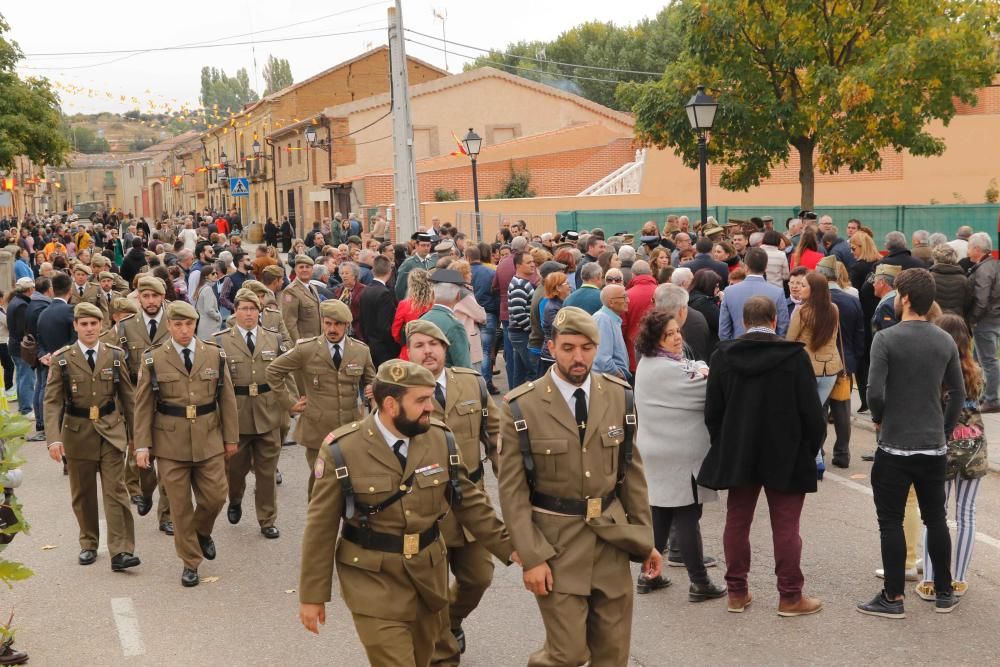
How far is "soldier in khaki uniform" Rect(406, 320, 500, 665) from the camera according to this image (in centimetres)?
590

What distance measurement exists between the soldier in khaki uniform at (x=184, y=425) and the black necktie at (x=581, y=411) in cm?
366

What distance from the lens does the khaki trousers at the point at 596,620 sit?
5.00 m

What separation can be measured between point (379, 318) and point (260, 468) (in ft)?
10.5

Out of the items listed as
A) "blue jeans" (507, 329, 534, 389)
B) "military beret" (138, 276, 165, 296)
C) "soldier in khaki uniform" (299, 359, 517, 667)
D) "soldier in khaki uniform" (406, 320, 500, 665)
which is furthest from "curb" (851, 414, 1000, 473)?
"soldier in khaki uniform" (299, 359, 517, 667)

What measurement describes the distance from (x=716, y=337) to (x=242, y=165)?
5916 centimetres

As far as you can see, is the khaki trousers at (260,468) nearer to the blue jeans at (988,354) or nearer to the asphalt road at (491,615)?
the asphalt road at (491,615)

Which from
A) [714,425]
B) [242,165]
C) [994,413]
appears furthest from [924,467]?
[242,165]

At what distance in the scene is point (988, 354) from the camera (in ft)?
40.9

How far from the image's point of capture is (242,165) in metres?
66.4

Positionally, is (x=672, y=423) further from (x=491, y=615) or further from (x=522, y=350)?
(x=522, y=350)

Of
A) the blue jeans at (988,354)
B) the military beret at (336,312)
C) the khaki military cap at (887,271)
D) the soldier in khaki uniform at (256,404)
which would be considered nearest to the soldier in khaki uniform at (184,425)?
the military beret at (336,312)

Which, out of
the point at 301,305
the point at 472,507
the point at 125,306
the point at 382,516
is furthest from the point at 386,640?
the point at 301,305

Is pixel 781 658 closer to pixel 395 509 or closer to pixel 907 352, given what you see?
pixel 907 352

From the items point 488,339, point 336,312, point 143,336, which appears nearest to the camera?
point 336,312
